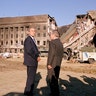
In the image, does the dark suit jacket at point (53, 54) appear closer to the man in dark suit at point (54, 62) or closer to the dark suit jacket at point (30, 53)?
the man in dark suit at point (54, 62)

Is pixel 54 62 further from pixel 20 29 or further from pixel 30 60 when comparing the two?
pixel 20 29

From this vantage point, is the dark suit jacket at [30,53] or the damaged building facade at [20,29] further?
the damaged building facade at [20,29]

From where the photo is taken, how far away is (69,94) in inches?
357

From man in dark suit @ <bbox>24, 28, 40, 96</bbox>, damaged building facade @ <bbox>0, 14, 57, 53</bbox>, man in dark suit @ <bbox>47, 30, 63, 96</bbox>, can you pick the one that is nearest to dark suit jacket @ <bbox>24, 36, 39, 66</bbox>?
man in dark suit @ <bbox>24, 28, 40, 96</bbox>

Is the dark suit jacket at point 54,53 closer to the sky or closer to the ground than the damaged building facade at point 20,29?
closer to the ground

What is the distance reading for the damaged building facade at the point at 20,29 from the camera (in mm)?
92438

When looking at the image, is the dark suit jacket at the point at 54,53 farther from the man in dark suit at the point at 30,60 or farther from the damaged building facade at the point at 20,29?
the damaged building facade at the point at 20,29

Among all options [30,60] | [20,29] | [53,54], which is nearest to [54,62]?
[53,54]

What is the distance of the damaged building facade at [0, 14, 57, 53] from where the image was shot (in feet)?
303

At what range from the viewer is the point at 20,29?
3853 inches

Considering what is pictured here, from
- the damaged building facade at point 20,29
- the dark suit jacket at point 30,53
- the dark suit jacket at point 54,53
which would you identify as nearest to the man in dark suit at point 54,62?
the dark suit jacket at point 54,53

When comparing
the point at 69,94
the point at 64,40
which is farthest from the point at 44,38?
the point at 69,94

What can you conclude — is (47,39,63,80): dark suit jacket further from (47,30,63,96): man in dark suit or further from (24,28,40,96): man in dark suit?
(24,28,40,96): man in dark suit

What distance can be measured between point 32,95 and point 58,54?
4.58 ft
